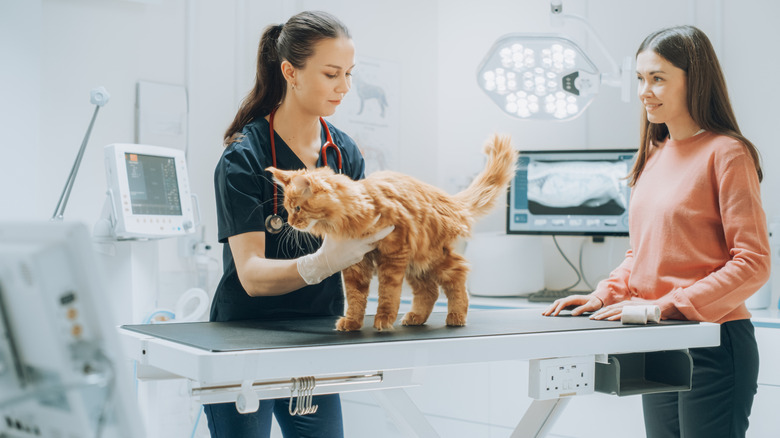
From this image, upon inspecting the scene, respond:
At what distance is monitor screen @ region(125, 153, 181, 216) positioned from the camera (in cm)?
225

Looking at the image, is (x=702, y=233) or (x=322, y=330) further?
(x=702, y=233)

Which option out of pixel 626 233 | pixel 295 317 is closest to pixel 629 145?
pixel 626 233

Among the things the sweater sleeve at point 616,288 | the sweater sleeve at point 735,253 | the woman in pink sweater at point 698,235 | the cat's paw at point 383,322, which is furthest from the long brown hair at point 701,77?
the cat's paw at point 383,322

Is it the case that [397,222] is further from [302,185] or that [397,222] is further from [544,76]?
[544,76]

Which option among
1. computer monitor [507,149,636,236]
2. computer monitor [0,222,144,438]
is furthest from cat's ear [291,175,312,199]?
computer monitor [507,149,636,236]

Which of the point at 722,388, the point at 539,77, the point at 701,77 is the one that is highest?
the point at 539,77

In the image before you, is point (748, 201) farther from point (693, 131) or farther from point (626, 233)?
point (626, 233)

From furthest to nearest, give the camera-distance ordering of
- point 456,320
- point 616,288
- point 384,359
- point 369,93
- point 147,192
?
point 369,93, point 147,192, point 616,288, point 456,320, point 384,359

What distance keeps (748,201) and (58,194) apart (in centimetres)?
221

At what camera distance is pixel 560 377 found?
4.46 feet

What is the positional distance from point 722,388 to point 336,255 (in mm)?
901

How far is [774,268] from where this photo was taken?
8.96 ft

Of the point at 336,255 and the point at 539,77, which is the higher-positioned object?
the point at 539,77

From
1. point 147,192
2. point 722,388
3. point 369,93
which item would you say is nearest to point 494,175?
point 722,388
